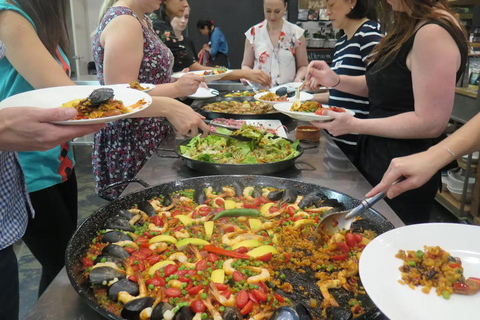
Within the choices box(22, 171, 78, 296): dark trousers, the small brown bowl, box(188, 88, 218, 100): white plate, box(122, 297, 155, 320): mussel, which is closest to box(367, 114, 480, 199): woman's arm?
box(122, 297, 155, 320): mussel

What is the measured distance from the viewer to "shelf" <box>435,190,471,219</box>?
4568 mm

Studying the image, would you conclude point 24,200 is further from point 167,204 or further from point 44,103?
point 167,204

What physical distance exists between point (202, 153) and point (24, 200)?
1.01 metres

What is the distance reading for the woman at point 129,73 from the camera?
2.39m

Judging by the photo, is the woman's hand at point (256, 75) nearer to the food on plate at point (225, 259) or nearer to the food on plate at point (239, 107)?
the food on plate at point (239, 107)

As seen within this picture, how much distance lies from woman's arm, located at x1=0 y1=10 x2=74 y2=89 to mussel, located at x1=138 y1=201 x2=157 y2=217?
75 centimetres

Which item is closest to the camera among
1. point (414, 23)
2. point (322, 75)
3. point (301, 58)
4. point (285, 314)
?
point (285, 314)

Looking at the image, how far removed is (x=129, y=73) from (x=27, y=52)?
2.43 feet

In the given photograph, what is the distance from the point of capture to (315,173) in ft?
7.65

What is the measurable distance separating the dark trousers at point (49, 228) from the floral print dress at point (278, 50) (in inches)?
140

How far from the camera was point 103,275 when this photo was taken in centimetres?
127

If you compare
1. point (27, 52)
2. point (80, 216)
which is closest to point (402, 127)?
point (27, 52)

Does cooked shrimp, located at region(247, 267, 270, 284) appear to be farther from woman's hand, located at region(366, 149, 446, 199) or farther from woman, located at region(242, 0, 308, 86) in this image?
woman, located at region(242, 0, 308, 86)

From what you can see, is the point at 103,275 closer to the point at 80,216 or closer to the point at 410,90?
the point at 410,90
